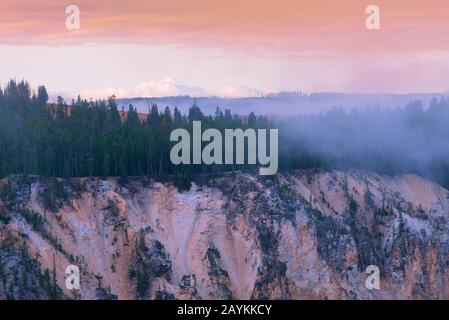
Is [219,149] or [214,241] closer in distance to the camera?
[214,241]

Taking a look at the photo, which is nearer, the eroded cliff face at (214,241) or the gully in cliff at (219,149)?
the eroded cliff face at (214,241)

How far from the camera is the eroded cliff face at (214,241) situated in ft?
559

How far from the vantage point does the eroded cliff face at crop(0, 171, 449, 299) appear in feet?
559

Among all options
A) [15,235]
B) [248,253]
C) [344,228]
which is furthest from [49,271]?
[344,228]

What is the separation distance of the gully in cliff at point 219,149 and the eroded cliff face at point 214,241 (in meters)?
2.59

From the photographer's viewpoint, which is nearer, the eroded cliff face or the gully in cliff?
the eroded cliff face

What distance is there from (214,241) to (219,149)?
15561 mm

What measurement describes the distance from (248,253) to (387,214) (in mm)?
24290

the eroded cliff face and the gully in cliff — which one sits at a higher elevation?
the gully in cliff

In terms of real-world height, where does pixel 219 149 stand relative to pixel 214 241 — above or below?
above

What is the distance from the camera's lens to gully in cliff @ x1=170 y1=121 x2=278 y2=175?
190 meters

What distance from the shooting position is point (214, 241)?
18312 cm

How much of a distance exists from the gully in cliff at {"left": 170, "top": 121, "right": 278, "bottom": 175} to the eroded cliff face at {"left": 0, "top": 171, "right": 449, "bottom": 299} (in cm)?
259

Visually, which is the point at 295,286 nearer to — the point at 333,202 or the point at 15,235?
the point at 333,202
